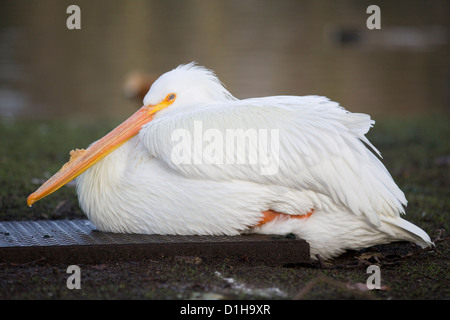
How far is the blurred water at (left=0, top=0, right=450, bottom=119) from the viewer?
42.5 ft

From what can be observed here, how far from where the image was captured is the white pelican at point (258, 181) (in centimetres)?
377

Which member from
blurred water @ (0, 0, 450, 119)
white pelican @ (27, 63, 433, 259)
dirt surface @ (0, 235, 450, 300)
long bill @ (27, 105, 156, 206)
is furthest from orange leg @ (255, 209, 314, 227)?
blurred water @ (0, 0, 450, 119)

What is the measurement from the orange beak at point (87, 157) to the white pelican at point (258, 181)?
0.17ft

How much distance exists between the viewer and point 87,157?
414cm

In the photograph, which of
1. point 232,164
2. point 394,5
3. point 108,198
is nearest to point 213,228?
point 232,164

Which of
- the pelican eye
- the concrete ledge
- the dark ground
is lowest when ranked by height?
the dark ground

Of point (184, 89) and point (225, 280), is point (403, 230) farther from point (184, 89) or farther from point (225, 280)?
point (184, 89)

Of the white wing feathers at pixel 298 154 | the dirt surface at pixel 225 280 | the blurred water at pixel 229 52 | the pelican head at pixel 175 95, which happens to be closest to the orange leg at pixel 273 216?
the white wing feathers at pixel 298 154

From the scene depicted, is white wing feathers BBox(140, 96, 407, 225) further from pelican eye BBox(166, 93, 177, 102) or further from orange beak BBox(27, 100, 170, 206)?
pelican eye BBox(166, 93, 177, 102)

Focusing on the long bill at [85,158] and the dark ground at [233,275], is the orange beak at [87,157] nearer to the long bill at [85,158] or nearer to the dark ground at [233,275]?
the long bill at [85,158]

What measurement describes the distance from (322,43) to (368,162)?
15.2 metres

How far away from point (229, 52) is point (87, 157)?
13322 mm

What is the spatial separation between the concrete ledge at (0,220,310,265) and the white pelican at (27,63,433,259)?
132mm
